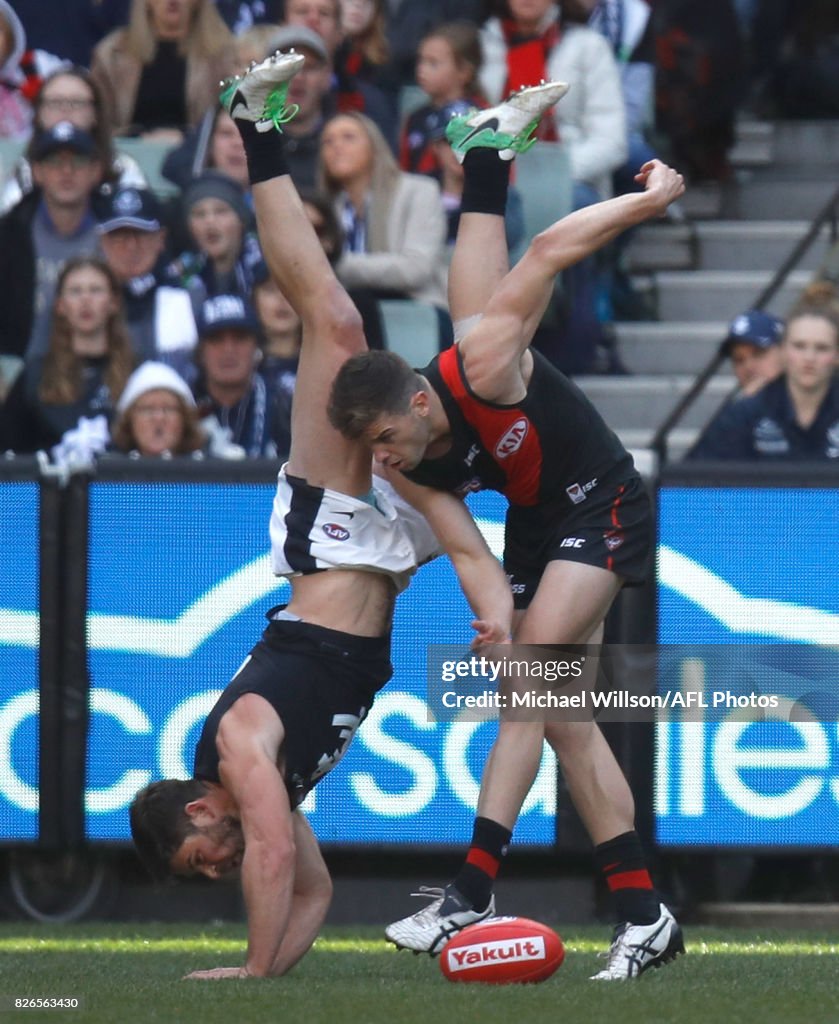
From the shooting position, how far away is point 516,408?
19.4 ft

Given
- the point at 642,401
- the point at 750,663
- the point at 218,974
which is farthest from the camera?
the point at 642,401

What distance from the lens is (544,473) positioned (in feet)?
20.0

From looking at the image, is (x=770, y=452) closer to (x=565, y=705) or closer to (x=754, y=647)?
(x=754, y=647)

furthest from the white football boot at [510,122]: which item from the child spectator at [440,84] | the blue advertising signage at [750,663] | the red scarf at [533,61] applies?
the red scarf at [533,61]

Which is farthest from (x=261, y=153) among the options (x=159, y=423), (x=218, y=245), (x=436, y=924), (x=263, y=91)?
(x=218, y=245)

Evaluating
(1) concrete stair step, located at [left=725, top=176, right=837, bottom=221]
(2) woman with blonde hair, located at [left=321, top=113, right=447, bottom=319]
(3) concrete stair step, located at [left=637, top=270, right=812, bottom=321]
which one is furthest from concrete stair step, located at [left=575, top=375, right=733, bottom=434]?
(1) concrete stair step, located at [left=725, top=176, right=837, bottom=221]

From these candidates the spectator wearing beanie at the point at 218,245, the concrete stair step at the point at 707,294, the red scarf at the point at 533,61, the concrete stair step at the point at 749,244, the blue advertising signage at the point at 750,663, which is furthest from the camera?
the concrete stair step at the point at 749,244

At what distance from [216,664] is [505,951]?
2513 mm

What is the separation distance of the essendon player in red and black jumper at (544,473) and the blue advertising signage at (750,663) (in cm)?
160

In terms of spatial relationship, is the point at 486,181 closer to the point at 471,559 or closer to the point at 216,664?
the point at 471,559

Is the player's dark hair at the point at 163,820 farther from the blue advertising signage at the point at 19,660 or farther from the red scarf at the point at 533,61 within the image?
the red scarf at the point at 533,61

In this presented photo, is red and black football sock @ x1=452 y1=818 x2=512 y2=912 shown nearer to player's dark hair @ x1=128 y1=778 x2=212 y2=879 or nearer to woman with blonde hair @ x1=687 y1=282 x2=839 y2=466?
player's dark hair @ x1=128 y1=778 x2=212 y2=879

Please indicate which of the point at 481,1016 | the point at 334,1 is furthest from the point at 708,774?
the point at 334,1

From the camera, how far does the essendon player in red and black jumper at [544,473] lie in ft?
19.4
